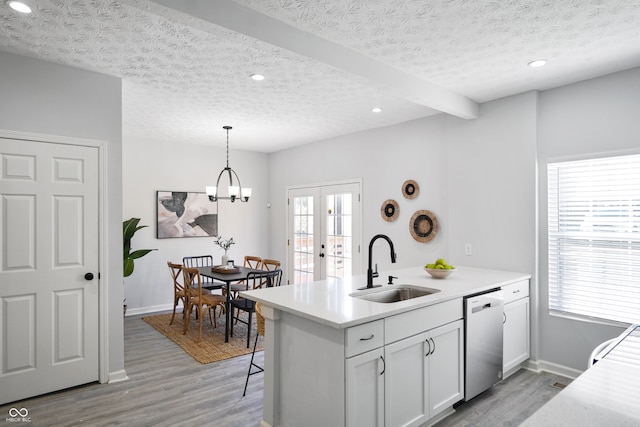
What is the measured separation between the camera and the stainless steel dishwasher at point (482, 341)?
2.75 meters

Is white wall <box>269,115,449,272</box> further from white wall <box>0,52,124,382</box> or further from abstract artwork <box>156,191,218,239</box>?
→ white wall <box>0,52,124,382</box>

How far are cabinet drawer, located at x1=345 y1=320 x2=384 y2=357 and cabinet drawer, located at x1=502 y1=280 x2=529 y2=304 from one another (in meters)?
1.59

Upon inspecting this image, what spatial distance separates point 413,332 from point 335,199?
346 cm

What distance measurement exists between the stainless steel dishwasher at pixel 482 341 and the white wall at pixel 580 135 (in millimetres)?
769

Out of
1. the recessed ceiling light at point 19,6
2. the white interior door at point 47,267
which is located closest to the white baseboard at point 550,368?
the white interior door at point 47,267

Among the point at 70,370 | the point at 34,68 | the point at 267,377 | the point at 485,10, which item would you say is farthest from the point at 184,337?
the point at 485,10

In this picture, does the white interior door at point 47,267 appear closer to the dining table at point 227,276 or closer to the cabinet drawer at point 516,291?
the dining table at point 227,276

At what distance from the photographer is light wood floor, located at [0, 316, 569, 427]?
8.70 feet

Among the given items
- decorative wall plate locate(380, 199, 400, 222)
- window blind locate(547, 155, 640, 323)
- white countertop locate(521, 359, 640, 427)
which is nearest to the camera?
white countertop locate(521, 359, 640, 427)

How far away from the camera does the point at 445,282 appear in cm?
312

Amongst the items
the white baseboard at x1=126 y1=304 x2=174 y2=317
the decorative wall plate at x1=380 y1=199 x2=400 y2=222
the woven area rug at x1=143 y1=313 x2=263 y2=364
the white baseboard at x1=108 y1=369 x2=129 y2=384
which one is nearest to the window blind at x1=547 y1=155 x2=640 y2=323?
the decorative wall plate at x1=380 y1=199 x2=400 y2=222

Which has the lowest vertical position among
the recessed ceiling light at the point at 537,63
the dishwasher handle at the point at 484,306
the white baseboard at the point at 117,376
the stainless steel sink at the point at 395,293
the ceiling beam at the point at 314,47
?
the white baseboard at the point at 117,376

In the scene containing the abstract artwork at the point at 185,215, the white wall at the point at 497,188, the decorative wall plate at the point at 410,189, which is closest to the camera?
the white wall at the point at 497,188

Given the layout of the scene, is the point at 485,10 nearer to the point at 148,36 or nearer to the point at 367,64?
the point at 367,64
